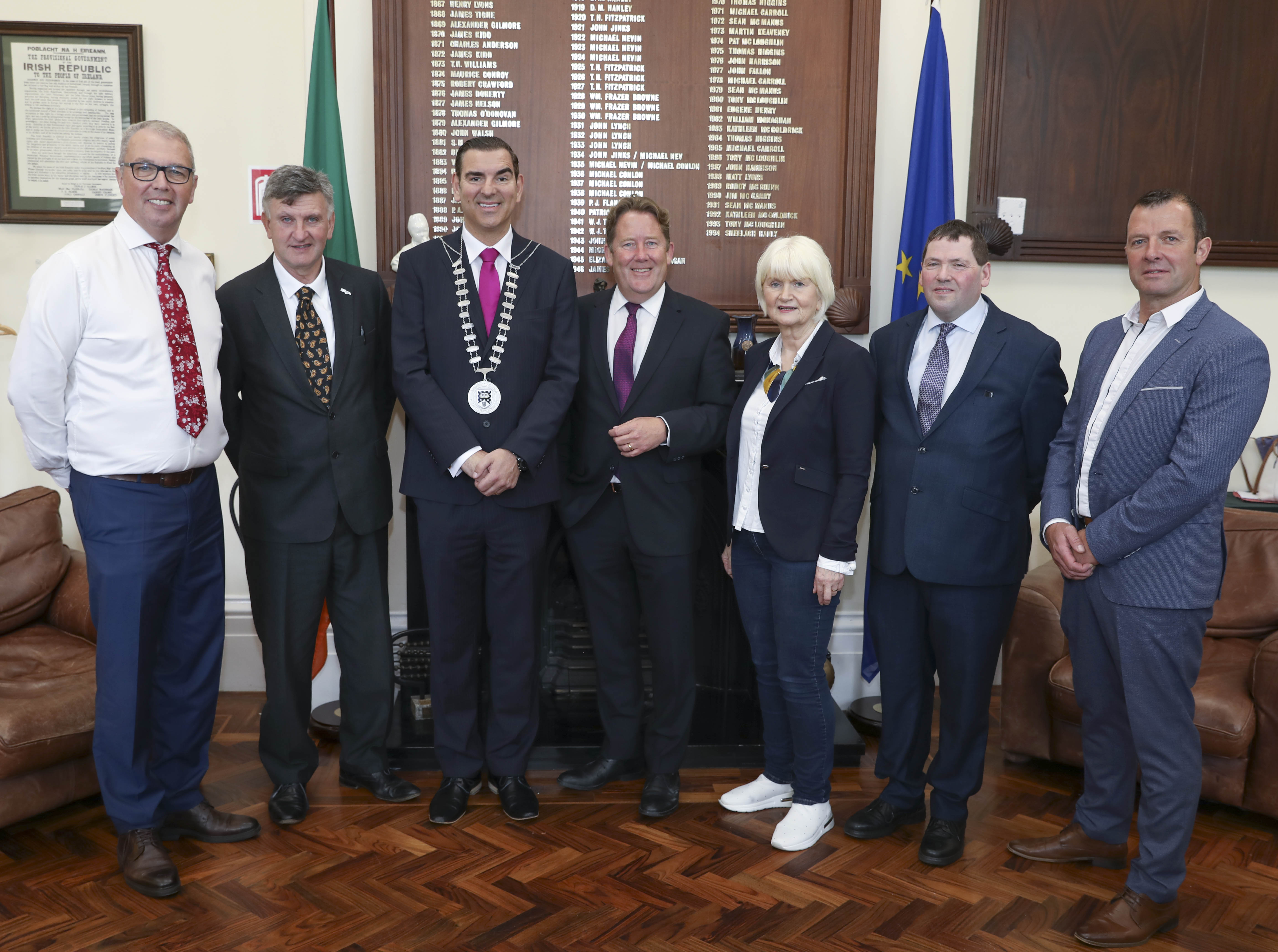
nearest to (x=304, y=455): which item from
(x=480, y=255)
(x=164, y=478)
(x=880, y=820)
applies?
(x=164, y=478)

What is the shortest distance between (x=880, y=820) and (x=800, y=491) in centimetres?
96

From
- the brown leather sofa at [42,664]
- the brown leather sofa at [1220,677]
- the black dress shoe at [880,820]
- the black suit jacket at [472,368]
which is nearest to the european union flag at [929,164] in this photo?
the brown leather sofa at [1220,677]

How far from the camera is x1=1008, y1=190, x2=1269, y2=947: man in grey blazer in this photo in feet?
6.72

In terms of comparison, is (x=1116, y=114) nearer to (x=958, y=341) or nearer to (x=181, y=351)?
(x=958, y=341)

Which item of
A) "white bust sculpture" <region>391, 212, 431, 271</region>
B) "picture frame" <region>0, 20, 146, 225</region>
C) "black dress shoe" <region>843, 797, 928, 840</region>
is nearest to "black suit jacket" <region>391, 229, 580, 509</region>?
"white bust sculpture" <region>391, 212, 431, 271</region>

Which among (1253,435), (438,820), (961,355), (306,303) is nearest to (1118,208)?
(1253,435)

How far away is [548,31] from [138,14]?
57.8 inches

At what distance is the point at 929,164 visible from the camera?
3357mm

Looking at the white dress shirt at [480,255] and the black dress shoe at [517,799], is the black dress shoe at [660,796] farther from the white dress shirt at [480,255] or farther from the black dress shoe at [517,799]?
the white dress shirt at [480,255]

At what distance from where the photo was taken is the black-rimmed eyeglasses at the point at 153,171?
2291 millimetres

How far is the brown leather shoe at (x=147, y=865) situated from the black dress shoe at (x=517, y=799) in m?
0.84

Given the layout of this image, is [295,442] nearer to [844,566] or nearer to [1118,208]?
[844,566]

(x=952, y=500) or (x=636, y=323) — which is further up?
(x=636, y=323)

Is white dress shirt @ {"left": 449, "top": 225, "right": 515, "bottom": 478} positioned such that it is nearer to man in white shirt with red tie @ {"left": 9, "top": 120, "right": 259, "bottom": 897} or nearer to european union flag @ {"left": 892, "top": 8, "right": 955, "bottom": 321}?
man in white shirt with red tie @ {"left": 9, "top": 120, "right": 259, "bottom": 897}
